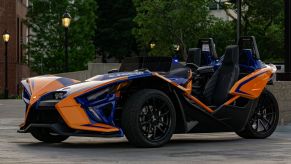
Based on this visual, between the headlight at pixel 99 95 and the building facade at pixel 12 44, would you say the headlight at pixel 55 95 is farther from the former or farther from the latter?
the building facade at pixel 12 44

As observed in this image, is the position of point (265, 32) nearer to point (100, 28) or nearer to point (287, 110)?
point (100, 28)

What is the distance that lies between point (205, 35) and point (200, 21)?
1536 mm

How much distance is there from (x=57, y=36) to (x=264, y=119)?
44204 mm

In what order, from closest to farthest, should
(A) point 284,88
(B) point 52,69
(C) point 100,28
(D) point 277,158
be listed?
(D) point 277,158 → (A) point 284,88 → (B) point 52,69 → (C) point 100,28

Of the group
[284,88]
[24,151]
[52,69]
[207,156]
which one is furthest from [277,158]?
[52,69]

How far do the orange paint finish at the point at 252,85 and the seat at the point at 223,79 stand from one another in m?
0.11

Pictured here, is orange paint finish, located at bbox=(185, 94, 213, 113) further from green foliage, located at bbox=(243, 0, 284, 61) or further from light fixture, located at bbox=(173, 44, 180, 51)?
light fixture, located at bbox=(173, 44, 180, 51)

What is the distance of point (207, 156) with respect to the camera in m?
9.73

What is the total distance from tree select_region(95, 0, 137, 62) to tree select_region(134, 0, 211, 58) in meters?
21.0

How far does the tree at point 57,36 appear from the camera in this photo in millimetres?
55438

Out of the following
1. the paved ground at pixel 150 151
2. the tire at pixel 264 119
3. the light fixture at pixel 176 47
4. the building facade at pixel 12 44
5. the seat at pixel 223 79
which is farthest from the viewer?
the light fixture at pixel 176 47

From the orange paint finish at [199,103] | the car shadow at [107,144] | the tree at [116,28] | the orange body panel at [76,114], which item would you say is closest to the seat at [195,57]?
the car shadow at [107,144]

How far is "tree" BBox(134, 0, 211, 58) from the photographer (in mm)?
59062

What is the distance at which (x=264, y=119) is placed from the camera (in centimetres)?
1291
